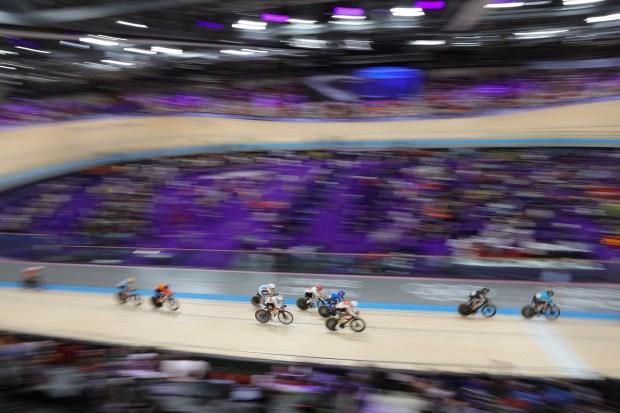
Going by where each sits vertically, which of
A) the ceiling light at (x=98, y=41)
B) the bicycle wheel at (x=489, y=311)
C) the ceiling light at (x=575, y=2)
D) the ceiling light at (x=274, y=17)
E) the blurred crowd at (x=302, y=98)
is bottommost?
the bicycle wheel at (x=489, y=311)

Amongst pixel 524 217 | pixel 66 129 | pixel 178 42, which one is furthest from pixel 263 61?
pixel 524 217

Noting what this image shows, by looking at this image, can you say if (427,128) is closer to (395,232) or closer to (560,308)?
(395,232)

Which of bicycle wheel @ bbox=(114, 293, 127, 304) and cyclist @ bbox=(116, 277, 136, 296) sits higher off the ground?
cyclist @ bbox=(116, 277, 136, 296)

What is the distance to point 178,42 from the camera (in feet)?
44.8

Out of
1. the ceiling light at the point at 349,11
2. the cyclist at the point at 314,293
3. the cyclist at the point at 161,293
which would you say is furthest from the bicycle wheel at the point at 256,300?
the ceiling light at the point at 349,11

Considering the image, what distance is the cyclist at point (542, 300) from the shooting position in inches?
275

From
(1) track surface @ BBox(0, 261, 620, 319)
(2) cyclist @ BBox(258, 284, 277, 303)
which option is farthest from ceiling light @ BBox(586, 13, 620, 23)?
(2) cyclist @ BBox(258, 284, 277, 303)

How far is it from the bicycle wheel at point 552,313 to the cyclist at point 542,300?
0.37 feet

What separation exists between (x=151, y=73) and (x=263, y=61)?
5378mm

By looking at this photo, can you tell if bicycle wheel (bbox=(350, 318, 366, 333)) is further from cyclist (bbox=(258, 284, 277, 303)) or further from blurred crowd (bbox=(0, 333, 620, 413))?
blurred crowd (bbox=(0, 333, 620, 413))

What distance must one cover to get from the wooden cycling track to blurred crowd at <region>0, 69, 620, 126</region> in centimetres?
1019

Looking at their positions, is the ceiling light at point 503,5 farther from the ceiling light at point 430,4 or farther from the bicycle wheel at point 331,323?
the bicycle wheel at point 331,323

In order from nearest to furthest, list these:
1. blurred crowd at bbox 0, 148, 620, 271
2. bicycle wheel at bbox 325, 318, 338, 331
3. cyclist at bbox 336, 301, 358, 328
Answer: cyclist at bbox 336, 301, 358, 328 < bicycle wheel at bbox 325, 318, 338, 331 < blurred crowd at bbox 0, 148, 620, 271

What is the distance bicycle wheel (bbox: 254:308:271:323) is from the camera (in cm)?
727
